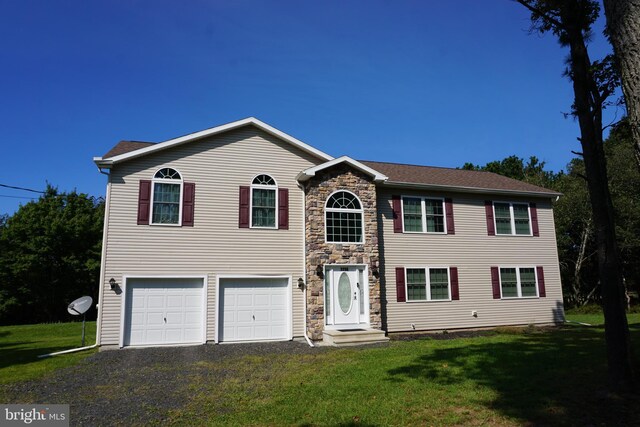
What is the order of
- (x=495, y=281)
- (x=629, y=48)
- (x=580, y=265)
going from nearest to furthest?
(x=629, y=48) → (x=495, y=281) → (x=580, y=265)

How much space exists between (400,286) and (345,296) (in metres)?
2.19

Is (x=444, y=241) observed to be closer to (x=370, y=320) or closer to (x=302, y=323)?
(x=370, y=320)

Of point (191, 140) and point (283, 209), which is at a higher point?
point (191, 140)

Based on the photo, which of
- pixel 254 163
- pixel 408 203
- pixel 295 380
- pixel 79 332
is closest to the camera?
pixel 295 380

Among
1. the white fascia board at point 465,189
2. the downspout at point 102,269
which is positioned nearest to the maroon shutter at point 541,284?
the white fascia board at point 465,189

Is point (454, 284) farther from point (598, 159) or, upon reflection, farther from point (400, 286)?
point (598, 159)

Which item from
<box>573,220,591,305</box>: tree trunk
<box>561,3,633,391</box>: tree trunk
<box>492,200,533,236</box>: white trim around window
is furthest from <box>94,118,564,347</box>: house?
<box>573,220,591,305</box>: tree trunk

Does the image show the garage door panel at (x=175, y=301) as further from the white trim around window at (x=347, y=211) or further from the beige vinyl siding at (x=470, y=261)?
the beige vinyl siding at (x=470, y=261)

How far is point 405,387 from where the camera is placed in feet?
21.4

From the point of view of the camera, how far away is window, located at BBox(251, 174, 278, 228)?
42.3 feet

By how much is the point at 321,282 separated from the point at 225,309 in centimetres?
295

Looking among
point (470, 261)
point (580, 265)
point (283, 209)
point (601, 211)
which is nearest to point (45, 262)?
point (283, 209)

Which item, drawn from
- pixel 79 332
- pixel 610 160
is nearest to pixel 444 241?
pixel 79 332

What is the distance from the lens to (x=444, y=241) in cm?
1473
